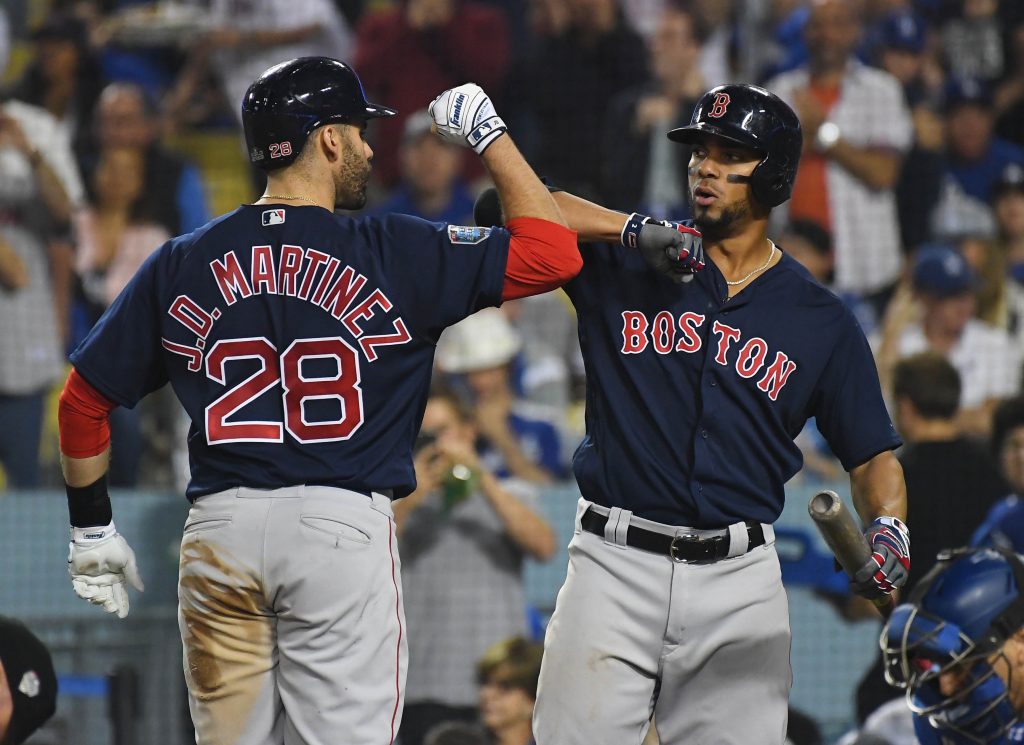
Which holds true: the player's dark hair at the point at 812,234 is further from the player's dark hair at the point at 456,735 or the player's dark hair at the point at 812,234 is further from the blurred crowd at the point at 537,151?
the player's dark hair at the point at 456,735

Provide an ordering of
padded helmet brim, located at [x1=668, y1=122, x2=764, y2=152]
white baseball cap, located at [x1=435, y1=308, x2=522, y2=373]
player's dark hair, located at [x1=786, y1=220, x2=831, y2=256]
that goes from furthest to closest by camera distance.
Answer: player's dark hair, located at [x1=786, y1=220, x2=831, y2=256] < white baseball cap, located at [x1=435, y1=308, x2=522, y2=373] < padded helmet brim, located at [x1=668, y1=122, x2=764, y2=152]

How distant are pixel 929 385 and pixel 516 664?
6.04 ft

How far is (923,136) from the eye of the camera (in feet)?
26.0

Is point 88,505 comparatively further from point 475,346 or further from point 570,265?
point 475,346

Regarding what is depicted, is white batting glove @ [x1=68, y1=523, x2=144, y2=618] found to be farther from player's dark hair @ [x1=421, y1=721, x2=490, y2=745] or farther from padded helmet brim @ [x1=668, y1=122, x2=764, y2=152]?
player's dark hair @ [x1=421, y1=721, x2=490, y2=745]

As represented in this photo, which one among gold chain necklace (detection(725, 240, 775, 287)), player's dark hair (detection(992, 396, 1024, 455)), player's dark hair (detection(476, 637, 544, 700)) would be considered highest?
gold chain necklace (detection(725, 240, 775, 287))

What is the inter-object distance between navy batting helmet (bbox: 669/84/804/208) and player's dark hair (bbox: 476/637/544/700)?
2312 millimetres

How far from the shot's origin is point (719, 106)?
356 cm

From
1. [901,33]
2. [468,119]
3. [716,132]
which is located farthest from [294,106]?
[901,33]

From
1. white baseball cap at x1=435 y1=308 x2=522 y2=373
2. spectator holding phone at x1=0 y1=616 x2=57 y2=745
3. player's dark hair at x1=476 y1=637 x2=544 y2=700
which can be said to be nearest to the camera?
spectator holding phone at x1=0 y1=616 x2=57 y2=745

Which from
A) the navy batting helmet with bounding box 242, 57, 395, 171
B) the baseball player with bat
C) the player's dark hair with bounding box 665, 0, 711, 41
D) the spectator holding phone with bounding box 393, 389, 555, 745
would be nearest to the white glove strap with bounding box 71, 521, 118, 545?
the navy batting helmet with bounding box 242, 57, 395, 171

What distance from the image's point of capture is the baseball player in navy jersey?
3.14 m

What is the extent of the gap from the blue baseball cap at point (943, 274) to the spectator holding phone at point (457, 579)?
8.19 ft

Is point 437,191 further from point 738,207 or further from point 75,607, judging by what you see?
point 738,207
